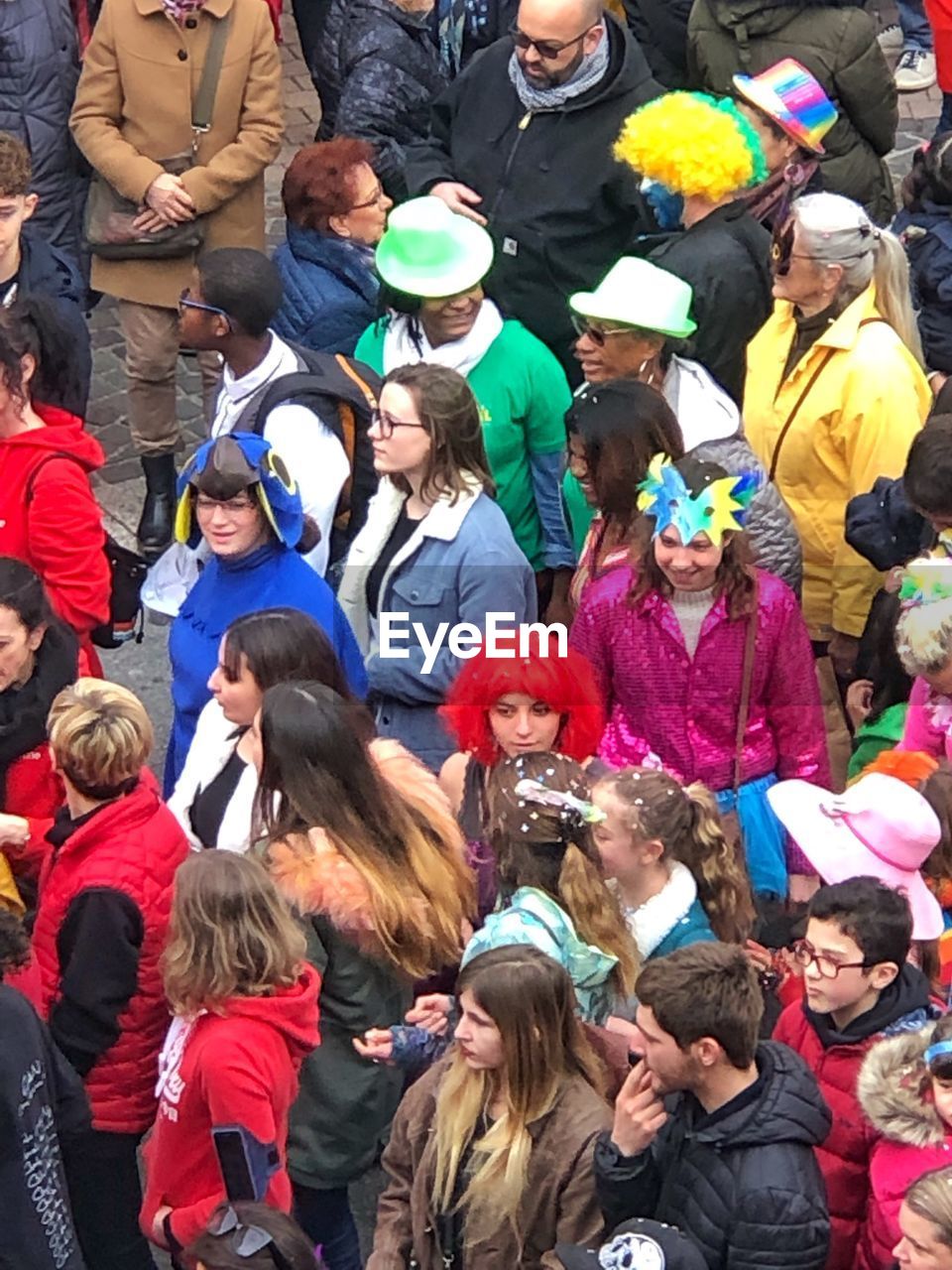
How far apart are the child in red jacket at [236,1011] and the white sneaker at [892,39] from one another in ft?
25.8

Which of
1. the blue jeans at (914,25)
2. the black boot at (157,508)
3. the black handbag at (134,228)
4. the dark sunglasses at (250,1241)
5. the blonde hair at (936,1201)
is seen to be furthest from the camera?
the blue jeans at (914,25)

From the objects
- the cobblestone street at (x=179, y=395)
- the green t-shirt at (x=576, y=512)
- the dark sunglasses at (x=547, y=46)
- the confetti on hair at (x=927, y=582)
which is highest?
the dark sunglasses at (x=547, y=46)

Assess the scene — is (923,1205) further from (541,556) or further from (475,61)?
(475,61)

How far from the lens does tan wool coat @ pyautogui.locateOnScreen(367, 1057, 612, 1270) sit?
356 centimetres

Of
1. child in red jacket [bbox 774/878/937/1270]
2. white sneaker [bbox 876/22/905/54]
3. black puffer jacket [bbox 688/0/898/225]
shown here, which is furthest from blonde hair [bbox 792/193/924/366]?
white sneaker [bbox 876/22/905/54]

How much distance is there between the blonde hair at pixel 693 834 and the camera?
4.16m

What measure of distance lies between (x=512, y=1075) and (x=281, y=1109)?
0.57 m

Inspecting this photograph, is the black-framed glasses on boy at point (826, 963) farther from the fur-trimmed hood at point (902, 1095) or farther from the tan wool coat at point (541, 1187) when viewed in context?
the tan wool coat at point (541, 1187)

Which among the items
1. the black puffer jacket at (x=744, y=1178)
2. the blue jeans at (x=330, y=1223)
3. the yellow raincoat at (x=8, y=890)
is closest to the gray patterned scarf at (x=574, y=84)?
the yellow raincoat at (x=8, y=890)

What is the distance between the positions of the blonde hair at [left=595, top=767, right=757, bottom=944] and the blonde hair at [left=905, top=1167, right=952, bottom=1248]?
43.4 inches

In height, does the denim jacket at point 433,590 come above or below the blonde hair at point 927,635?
below

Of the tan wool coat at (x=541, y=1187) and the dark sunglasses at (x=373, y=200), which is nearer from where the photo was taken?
the tan wool coat at (x=541, y=1187)

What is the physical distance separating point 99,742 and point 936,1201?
6.33 ft

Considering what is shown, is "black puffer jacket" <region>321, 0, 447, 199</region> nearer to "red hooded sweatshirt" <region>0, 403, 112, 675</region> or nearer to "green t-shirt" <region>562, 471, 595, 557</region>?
"green t-shirt" <region>562, 471, 595, 557</region>
